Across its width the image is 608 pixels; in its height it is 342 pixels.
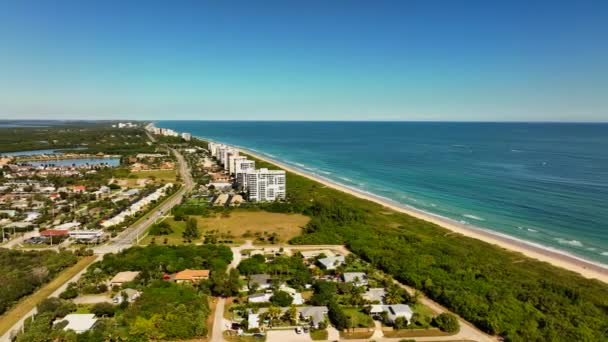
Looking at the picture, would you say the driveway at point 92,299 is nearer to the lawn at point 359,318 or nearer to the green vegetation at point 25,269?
the green vegetation at point 25,269

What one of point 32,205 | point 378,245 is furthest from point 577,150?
point 32,205

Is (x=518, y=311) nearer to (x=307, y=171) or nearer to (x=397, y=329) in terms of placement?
(x=397, y=329)

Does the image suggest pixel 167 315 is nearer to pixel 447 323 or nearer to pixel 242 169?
pixel 447 323

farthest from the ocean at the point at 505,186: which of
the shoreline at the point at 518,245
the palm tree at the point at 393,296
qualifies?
the palm tree at the point at 393,296

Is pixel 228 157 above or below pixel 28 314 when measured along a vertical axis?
above

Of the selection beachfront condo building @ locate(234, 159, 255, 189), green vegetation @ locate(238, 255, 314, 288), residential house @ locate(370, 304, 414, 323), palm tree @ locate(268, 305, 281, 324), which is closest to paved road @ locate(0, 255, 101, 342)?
green vegetation @ locate(238, 255, 314, 288)

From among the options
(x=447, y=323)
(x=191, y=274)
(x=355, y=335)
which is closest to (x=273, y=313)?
(x=355, y=335)

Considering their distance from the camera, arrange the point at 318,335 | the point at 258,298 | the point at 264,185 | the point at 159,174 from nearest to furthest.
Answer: the point at 318,335 → the point at 258,298 → the point at 264,185 → the point at 159,174
